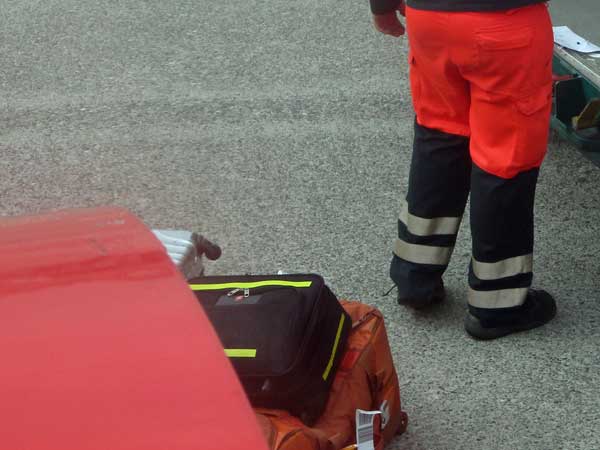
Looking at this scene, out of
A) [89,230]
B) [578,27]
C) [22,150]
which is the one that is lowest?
[22,150]

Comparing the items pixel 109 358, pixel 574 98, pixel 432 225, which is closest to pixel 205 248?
pixel 432 225

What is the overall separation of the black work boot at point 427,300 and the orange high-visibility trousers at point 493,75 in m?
0.55

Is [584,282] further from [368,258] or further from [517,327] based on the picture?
[368,258]

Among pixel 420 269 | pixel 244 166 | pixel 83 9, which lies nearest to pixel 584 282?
pixel 420 269

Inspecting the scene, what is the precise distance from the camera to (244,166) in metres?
4.38

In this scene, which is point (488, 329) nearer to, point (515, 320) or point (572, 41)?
point (515, 320)

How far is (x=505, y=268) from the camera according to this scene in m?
3.10

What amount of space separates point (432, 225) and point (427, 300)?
25 centimetres

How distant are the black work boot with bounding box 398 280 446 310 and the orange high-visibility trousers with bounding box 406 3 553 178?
1.81 ft

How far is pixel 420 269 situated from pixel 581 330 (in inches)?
21.0

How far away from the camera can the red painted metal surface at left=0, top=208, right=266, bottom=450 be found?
1109 millimetres

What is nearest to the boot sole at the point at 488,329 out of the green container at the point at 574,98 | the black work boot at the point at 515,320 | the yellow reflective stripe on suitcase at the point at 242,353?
the black work boot at the point at 515,320

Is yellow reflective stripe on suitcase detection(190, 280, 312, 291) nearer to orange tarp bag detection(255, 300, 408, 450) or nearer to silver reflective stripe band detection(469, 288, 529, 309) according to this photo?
orange tarp bag detection(255, 300, 408, 450)

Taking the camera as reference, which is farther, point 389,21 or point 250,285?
point 389,21
